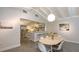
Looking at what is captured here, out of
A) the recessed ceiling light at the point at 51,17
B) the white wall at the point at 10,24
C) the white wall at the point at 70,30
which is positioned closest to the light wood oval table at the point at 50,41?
the white wall at the point at 70,30

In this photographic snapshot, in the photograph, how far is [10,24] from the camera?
60.8 inches

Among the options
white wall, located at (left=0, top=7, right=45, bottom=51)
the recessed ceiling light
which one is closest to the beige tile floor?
white wall, located at (left=0, top=7, right=45, bottom=51)

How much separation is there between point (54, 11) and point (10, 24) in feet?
2.59

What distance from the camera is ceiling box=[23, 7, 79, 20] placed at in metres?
1.51

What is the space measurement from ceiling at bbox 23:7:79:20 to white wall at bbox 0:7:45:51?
115 mm

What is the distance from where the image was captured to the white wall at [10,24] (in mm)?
1486

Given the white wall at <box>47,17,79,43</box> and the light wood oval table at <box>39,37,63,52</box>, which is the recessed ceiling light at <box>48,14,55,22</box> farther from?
the light wood oval table at <box>39,37,63,52</box>

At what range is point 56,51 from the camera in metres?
1.56

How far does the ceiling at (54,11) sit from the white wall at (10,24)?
0.12 meters

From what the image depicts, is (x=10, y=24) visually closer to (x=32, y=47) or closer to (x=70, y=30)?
(x=32, y=47)

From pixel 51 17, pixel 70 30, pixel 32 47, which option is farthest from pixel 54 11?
pixel 32 47
